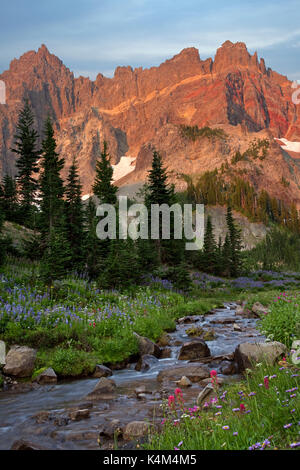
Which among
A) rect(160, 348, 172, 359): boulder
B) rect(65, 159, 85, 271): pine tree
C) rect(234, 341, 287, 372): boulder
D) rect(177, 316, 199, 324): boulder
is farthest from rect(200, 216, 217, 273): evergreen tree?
rect(234, 341, 287, 372): boulder

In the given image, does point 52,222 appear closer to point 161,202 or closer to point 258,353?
point 161,202

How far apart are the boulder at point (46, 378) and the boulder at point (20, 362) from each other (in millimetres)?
431

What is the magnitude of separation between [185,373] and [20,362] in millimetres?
4202

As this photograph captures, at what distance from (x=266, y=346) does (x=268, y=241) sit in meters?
130

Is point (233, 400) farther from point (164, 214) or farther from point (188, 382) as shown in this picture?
point (164, 214)

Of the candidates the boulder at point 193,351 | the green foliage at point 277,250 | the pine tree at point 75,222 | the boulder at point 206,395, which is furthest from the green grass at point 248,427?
the green foliage at point 277,250

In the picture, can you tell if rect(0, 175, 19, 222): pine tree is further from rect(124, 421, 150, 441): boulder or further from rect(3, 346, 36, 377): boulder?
rect(124, 421, 150, 441): boulder

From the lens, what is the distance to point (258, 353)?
7.70m

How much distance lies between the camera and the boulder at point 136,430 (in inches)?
201

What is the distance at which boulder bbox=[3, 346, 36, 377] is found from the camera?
8.57 meters

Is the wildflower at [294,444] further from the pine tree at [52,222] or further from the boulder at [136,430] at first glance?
the pine tree at [52,222]

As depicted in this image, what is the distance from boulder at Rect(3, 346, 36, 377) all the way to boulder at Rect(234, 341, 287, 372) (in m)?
5.35

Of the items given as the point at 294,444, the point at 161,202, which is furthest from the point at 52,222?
the point at 294,444

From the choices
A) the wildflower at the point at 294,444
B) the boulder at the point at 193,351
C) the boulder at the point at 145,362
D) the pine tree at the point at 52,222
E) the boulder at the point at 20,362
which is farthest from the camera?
the pine tree at the point at 52,222
